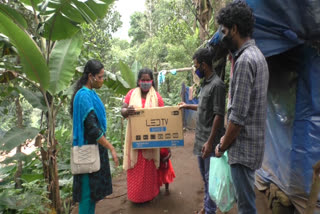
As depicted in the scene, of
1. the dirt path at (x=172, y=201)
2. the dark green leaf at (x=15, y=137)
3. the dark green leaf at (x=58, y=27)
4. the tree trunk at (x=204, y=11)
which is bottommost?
the dirt path at (x=172, y=201)

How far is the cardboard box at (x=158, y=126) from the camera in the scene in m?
2.42

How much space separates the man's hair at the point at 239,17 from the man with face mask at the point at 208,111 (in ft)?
2.09

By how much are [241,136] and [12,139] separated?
2.13 m

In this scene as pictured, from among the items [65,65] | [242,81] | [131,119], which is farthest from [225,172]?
[65,65]

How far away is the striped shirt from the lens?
53.6 inches

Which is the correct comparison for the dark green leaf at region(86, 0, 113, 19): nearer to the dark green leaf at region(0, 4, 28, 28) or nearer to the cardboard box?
the dark green leaf at region(0, 4, 28, 28)

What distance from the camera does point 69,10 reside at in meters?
2.12

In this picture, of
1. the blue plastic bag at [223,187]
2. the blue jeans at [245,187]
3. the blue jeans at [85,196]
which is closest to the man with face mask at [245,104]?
the blue jeans at [245,187]

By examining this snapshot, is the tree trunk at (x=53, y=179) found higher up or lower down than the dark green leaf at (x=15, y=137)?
lower down

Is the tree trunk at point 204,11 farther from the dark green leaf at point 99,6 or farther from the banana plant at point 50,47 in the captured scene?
the banana plant at point 50,47

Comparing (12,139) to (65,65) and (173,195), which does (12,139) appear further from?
(173,195)

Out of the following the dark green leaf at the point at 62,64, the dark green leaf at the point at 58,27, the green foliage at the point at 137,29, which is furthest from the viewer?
the green foliage at the point at 137,29

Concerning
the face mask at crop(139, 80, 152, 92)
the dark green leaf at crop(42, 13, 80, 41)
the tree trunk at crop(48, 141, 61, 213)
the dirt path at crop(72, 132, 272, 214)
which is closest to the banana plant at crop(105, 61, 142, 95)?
the face mask at crop(139, 80, 152, 92)

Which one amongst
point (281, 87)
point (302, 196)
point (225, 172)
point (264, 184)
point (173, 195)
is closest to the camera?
point (225, 172)
